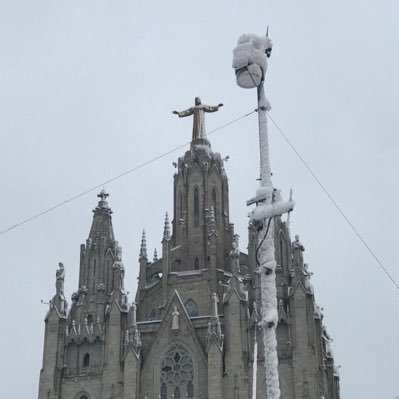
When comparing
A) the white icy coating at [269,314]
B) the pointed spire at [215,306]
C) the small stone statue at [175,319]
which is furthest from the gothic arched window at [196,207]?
the white icy coating at [269,314]

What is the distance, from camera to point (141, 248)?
61312 millimetres

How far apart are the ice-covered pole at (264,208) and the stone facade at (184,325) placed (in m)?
29.7

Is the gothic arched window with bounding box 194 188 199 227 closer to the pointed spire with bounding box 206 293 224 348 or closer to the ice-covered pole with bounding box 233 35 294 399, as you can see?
the pointed spire with bounding box 206 293 224 348

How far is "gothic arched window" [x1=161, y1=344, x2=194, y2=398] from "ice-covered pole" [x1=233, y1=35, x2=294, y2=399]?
32030 millimetres

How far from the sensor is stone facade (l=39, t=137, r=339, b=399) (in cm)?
5012

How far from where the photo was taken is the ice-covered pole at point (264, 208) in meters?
19.2

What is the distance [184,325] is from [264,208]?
3480 cm

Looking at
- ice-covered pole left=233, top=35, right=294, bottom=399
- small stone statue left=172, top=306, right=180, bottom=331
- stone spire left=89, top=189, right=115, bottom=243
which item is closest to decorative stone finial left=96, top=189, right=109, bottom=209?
stone spire left=89, top=189, right=115, bottom=243

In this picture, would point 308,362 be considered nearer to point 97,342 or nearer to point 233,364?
point 233,364

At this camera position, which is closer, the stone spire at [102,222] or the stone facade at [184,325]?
the stone facade at [184,325]

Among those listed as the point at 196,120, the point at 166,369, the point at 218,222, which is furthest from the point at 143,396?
the point at 196,120

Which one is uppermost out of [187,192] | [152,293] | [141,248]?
[187,192]

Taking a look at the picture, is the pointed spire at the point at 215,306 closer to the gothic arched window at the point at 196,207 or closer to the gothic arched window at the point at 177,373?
the gothic arched window at the point at 177,373

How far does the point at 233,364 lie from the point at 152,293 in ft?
37.7
